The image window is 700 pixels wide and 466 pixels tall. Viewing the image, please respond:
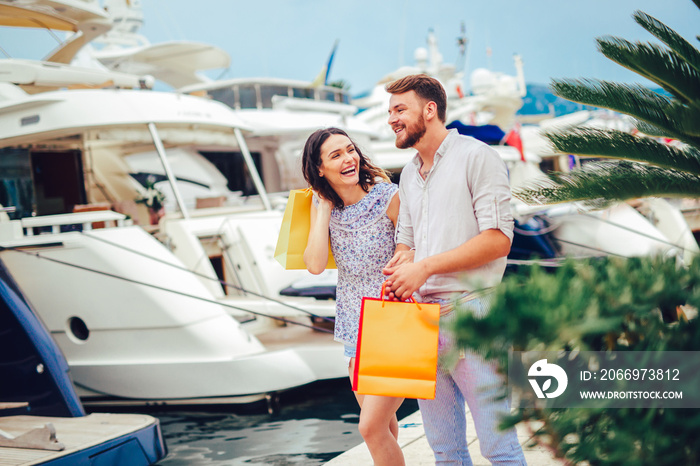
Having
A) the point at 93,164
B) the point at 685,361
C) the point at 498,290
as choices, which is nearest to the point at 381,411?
the point at 498,290

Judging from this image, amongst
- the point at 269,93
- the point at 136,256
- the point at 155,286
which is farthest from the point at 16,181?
the point at 269,93

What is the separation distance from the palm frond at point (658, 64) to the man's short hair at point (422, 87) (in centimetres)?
121

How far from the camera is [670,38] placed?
3.11 metres

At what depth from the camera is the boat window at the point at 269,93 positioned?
49.5 feet

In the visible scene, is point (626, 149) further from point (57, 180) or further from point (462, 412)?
point (57, 180)

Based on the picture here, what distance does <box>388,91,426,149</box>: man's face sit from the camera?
2.39 metres

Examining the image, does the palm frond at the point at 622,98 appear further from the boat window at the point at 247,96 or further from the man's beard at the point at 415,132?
the boat window at the point at 247,96

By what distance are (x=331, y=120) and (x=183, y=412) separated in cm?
853

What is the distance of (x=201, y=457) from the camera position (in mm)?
5457

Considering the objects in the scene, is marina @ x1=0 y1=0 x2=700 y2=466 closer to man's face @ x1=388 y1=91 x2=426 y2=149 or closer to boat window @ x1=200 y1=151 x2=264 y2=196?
boat window @ x1=200 y1=151 x2=264 y2=196

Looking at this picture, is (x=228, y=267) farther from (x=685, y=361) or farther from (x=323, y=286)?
(x=685, y=361)

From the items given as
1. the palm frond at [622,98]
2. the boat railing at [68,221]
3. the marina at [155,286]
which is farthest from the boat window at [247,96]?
the palm frond at [622,98]

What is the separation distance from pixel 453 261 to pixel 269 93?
13553mm

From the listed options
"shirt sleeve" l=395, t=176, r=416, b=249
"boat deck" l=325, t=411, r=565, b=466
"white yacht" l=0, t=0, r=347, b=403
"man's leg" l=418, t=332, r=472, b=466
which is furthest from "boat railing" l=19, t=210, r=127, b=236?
"man's leg" l=418, t=332, r=472, b=466
